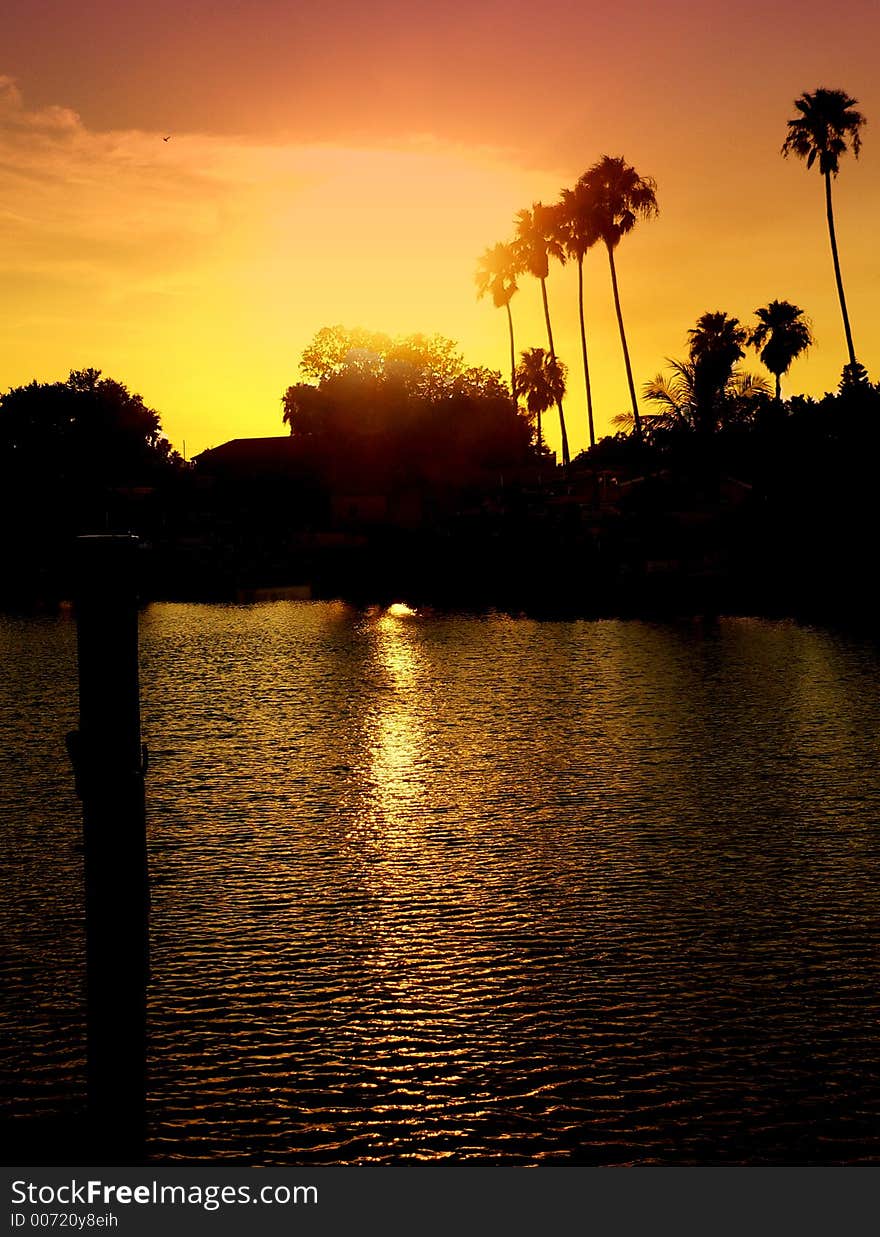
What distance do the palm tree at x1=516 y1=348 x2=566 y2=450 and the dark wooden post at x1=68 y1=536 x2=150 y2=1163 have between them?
100493mm

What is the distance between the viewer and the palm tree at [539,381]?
10681 centimetres

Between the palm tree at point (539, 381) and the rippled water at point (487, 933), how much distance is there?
86869 millimetres

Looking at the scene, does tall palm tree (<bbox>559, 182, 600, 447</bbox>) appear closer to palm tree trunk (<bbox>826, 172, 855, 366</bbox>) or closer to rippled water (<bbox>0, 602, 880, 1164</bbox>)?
palm tree trunk (<bbox>826, 172, 855, 366</bbox>)

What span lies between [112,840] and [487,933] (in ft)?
13.1

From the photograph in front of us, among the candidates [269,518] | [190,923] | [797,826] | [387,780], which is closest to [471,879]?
Answer: [190,923]

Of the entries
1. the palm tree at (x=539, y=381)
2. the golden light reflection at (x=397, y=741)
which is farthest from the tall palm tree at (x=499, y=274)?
the golden light reflection at (x=397, y=741)

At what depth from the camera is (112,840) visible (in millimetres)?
6895

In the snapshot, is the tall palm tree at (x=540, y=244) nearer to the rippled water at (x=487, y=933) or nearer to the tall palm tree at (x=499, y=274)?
the tall palm tree at (x=499, y=274)

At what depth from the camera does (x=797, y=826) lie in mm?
13406

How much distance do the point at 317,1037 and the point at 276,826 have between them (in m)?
5.69

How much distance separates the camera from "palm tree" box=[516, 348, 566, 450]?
107 meters

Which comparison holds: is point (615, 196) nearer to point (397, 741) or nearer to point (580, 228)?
point (580, 228)

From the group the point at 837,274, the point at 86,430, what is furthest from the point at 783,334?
the point at 86,430
